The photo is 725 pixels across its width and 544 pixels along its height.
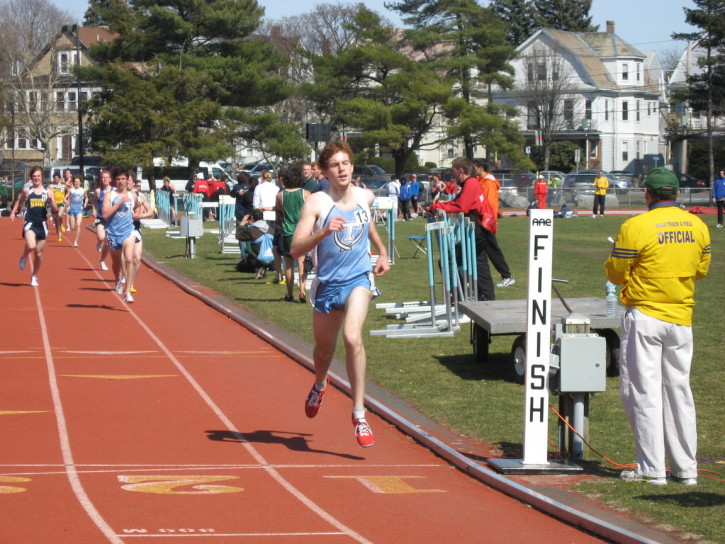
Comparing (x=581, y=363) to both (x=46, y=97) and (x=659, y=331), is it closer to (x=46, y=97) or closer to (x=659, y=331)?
(x=659, y=331)

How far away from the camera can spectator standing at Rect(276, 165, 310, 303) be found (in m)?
16.0

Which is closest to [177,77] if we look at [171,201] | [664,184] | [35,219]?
[171,201]

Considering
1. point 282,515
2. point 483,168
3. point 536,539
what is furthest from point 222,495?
point 483,168

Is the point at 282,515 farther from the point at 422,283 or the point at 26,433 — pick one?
the point at 422,283

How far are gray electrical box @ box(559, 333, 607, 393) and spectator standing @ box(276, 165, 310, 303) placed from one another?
8.87m

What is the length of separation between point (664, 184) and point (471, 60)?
2126 inches

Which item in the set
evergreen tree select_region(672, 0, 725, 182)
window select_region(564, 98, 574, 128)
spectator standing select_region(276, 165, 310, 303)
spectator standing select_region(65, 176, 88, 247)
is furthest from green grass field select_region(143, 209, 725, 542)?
window select_region(564, 98, 574, 128)

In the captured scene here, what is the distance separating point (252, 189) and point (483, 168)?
7766mm

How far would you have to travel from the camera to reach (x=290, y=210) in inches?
630

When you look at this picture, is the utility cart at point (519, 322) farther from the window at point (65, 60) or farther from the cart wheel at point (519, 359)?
the window at point (65, 60)

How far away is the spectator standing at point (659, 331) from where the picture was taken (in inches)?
259

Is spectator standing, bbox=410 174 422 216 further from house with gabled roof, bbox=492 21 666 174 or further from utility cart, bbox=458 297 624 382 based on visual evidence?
utility cart, bbox=458 297 624 382

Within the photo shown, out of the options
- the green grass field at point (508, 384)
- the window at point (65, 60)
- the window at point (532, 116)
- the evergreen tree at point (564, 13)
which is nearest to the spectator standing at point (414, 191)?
the green grass field at point (508, 384)

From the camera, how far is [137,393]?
9938 millimetres
